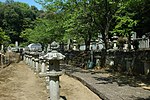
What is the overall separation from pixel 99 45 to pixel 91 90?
18953 mm

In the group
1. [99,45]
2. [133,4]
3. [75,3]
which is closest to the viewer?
[133,4]

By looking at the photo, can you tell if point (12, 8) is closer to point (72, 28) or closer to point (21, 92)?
point (72, 28)

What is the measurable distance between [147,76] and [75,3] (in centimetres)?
816

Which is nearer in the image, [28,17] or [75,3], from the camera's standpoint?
[75,3]

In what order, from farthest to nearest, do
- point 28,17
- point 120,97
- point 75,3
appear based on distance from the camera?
point 28,17, point 75,3, point 120,97

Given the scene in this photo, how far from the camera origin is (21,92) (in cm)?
1250

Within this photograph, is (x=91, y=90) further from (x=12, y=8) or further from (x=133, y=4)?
(x=12, y=8)

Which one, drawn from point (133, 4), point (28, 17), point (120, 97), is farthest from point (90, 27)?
point (28, 17)

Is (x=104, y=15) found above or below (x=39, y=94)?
above

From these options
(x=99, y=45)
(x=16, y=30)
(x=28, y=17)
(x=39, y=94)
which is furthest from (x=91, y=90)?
(x=28, y=17)

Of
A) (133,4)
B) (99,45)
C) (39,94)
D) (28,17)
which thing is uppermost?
(28,17)

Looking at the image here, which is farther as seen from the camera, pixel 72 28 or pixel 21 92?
pixel 72 28

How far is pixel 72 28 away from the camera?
70.1 ft

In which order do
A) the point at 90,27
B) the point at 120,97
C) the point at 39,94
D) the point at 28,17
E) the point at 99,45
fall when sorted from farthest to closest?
the point at 28,17
the point at 99,45
the point at 90,27
the point at 39,94
the point at 120,97
